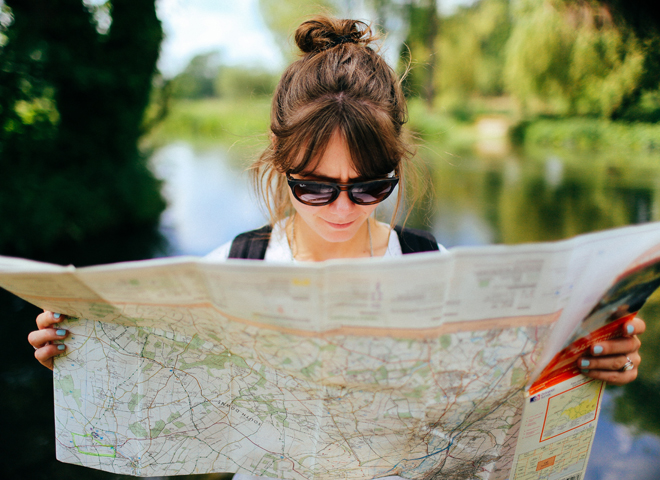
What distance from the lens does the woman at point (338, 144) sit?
38.2 inches

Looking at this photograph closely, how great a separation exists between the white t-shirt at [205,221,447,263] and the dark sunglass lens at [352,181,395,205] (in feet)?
0.85

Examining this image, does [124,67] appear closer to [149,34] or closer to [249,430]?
[149,34]

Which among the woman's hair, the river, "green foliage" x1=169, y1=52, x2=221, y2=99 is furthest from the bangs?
"green foliage" x1=169, y1=52, x2=221, y2=99

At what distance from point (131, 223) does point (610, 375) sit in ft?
18.5

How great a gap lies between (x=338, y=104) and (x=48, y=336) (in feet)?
2.73

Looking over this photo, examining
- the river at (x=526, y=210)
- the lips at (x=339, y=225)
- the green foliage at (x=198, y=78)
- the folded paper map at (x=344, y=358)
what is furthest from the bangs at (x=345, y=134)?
the green foliage at (x=198, y=78)

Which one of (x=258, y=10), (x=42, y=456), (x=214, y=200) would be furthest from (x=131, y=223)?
(x=258, y=10)

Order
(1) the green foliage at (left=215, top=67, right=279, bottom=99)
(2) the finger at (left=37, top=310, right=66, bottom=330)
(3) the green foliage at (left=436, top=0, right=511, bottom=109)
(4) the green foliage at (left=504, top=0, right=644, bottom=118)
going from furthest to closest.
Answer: (1) the green foliage at (left=215, top=67, right=279, bottom=99) → (3) the green foliage at (left=436, top=0, right=511, bottom=109) → (4) the green foliage at (left=504, top=0, right=644, bottom=118) → (2) the finger at (left=37, top=310, right=66, bottom=330)

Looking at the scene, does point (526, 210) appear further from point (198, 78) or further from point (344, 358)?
point (198, 78)

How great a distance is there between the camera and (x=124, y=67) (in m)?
4.39

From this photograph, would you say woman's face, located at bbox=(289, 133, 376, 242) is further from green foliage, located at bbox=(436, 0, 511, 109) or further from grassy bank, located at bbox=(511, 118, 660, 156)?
green foliage, located at bbox=(436, 0, 511, 109)

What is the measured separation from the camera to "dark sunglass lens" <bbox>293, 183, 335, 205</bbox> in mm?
979

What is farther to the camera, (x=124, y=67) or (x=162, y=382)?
(x=124, y=67)

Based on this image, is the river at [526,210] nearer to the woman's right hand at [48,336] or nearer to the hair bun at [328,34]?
the hair bun at [328,34]
